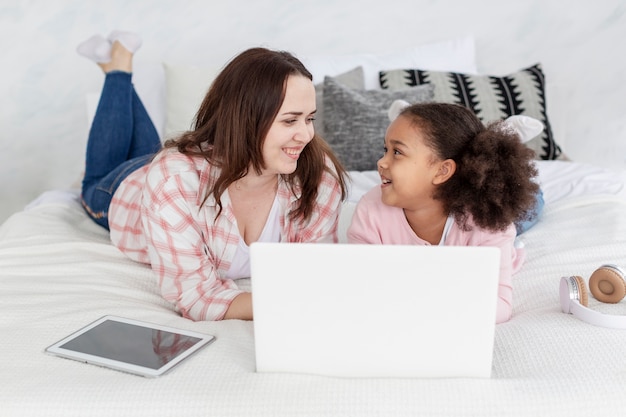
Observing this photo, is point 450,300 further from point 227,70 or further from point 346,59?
point 346,59

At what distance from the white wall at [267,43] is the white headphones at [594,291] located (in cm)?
177

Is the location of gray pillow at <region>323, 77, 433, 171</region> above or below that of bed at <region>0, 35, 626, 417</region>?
above

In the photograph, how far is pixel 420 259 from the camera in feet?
3.75

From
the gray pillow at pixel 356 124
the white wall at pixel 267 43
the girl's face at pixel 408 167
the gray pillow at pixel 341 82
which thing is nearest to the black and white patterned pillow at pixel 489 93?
the gray pillow at pixel 341 82

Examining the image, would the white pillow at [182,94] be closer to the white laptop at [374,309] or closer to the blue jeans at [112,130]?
the blue jeans at [112,130]

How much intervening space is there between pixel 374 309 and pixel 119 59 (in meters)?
1.68

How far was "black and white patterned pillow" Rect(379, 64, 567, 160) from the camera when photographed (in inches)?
114

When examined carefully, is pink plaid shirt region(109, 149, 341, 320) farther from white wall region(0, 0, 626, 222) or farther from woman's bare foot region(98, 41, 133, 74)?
white wall region(0, 0, 626, 222)

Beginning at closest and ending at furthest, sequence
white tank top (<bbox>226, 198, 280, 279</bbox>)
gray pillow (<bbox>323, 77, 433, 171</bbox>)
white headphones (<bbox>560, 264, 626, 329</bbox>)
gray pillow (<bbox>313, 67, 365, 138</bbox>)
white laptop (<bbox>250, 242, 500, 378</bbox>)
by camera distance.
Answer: white laptop (<bbox>250, 242, 500, 378</bbox>) < white headphones (<bbox>560, 264, 626, 329</bbox>) < white tank top (<bbox>226, 198, 280, 279</bbox>) < gray pillow (<bbox>323, 77, 433, 171</bbox>) < gray pillow (<bbox>313, 67, 365, 138</bbox>)

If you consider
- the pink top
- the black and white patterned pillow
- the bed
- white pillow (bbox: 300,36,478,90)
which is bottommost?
the bed

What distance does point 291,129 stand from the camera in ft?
5.58

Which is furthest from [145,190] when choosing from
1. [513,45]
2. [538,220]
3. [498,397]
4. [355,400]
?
[513,45]

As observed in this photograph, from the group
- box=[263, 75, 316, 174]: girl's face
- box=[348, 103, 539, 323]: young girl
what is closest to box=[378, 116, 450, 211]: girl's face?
box=[348, 103, 539, 323]: young girl

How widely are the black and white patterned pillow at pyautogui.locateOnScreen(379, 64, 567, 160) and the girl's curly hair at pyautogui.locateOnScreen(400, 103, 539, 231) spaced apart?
1129mm
